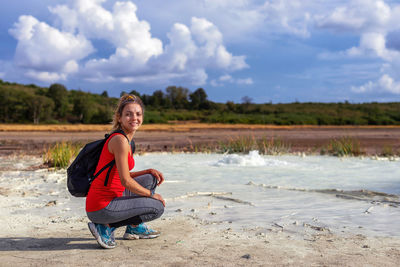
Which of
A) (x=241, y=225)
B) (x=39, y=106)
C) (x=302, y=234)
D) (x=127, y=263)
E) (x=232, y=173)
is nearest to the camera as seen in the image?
(x=127, y=263)

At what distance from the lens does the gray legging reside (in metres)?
3.12

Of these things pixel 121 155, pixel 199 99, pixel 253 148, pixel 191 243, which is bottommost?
pixel 191 243

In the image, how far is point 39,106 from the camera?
41.0 metres

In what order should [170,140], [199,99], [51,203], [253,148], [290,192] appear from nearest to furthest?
[51,203]
[290,192]
[253,148]
[170,140]
[199,99]

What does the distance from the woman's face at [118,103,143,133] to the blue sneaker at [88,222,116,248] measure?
75 cm

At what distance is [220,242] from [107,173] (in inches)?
40.5

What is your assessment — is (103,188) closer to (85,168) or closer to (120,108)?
(85,168)

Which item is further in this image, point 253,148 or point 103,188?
point 253,148

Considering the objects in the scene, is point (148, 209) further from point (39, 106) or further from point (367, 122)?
point (367, 122)

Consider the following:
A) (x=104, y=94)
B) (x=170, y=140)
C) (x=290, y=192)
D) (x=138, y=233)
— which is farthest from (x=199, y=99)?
(x=138, y=233)

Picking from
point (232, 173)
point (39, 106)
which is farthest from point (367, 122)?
point (232, 173)

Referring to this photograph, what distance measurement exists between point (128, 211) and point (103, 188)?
0.82 feet

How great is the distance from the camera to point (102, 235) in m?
3.17

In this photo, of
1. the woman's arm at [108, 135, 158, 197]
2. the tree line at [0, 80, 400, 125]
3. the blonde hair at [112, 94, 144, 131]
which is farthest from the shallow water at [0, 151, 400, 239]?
the tree line at [0, 80, 400, 125]
